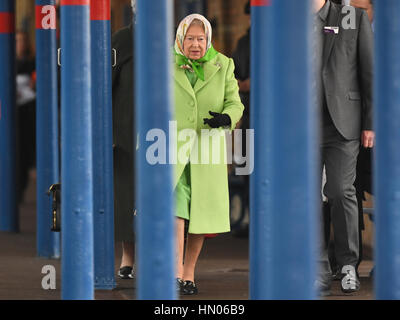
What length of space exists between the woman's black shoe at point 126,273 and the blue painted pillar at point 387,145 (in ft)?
14.0

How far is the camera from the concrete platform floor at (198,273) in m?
8.44

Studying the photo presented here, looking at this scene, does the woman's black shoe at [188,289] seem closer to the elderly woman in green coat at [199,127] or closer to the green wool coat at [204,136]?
the elderly woman in green coat at [199,127]

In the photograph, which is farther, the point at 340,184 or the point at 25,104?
the point at 25,104

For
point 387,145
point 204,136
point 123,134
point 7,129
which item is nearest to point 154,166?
point 387,145

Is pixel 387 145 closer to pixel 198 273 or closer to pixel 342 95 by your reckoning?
pixel 342 95

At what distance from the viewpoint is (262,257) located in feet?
22.2

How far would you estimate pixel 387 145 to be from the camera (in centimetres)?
515

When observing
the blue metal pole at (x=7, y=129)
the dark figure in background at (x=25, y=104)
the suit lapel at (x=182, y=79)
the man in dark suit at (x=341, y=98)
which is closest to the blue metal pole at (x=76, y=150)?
the suit lapel at (x=182, y=79)

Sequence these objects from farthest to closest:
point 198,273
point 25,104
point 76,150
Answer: point 25,104
point 198,273
point 76,150

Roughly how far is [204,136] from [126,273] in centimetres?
135
